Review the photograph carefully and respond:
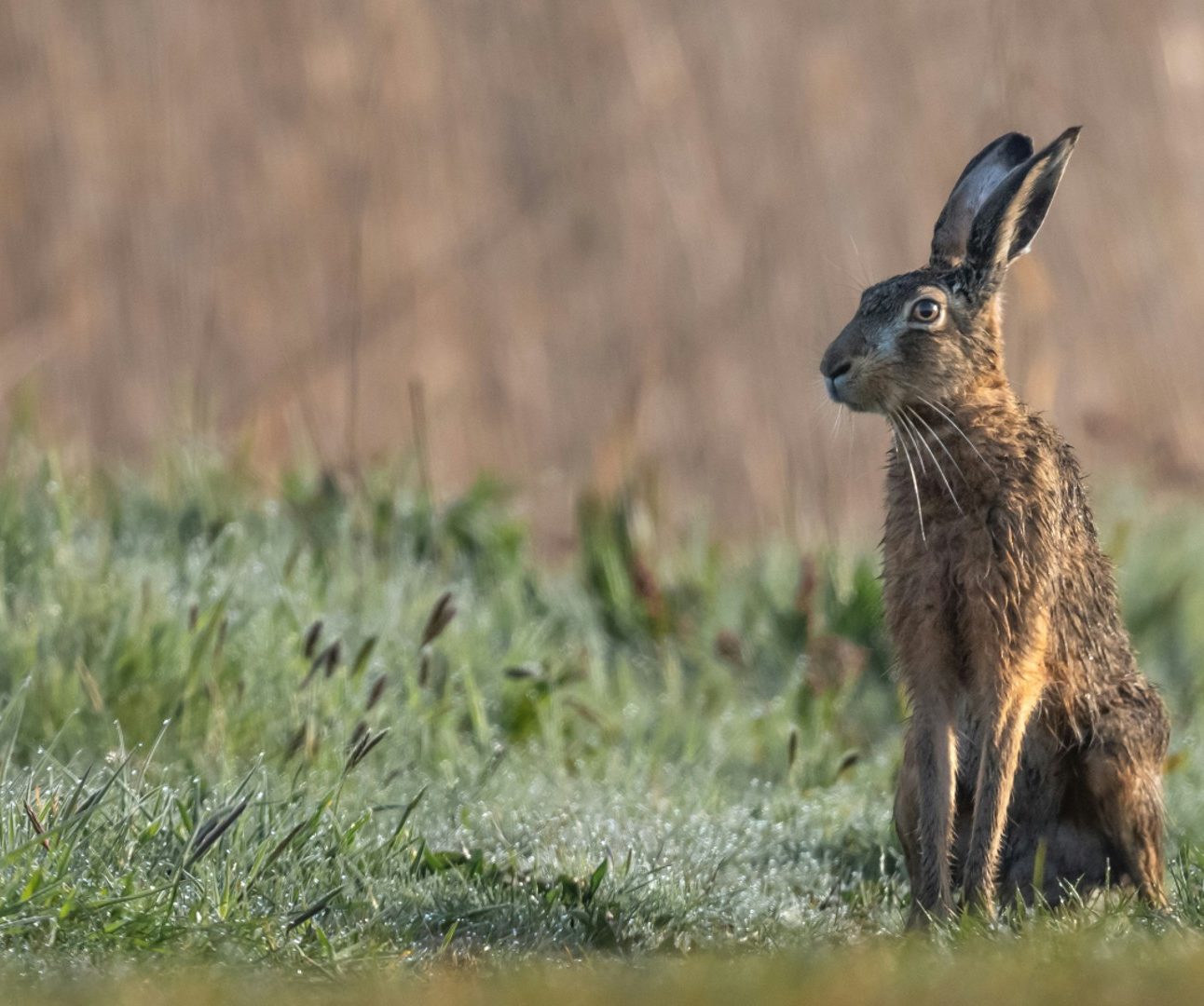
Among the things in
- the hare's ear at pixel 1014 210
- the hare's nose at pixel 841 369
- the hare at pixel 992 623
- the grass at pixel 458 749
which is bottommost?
the grass at pixel 458 749

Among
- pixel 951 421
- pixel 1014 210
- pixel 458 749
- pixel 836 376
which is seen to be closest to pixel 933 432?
pixel 951 421

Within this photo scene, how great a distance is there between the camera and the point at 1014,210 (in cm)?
493

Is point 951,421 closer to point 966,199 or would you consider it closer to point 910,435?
point 910,435

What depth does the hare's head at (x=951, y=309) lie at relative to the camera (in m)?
4.76

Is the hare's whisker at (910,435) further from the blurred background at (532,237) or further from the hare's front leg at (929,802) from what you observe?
the blurred background at (532,237)

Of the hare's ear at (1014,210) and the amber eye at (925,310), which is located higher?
the hare's ear at (1014,210)

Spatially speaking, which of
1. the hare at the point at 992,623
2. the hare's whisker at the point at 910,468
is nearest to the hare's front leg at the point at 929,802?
the hare at the point at 992,623

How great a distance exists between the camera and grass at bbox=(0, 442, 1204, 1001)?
3926 millimetres

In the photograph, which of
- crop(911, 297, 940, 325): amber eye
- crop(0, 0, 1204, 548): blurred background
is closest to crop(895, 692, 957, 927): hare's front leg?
crop(911, 297, 940, 325): amber eye

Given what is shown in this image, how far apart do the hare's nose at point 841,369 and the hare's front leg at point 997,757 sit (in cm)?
84

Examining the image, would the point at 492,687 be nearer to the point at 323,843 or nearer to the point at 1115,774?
the point at 323,843

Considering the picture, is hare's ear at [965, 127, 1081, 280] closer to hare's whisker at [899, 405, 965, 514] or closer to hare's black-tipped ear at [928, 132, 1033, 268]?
hare's black-tipped ear at [928, 132, 1033, 268]

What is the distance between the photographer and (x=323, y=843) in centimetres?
455

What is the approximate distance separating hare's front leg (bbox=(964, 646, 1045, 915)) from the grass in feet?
0.74
